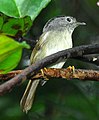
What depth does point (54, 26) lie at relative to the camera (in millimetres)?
2578

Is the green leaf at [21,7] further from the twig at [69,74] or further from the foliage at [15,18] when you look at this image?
the twig at [69,74]

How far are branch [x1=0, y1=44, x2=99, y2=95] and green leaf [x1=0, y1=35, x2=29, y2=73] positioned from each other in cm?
3

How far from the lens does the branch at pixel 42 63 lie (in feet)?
1.90

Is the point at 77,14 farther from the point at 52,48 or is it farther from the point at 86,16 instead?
the point at 52,48

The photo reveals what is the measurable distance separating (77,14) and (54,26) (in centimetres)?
53

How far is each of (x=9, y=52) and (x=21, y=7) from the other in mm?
306

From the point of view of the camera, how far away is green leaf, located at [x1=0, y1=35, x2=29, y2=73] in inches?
23.9

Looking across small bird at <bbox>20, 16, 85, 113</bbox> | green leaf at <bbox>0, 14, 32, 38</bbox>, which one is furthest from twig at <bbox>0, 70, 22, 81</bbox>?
small bird at <bbox>20, 16, 85, 113</bbox>

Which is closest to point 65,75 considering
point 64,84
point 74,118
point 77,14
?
point 74,118

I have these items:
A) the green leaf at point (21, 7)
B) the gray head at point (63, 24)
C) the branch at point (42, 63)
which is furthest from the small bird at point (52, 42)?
the branch at point (42, 63)

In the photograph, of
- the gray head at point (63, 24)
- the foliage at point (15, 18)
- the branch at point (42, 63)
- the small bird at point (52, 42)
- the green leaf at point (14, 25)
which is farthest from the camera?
the gray head at point (63, 24)

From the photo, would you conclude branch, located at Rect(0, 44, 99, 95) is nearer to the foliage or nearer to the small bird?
the foliage

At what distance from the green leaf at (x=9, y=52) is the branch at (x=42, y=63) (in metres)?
0.03

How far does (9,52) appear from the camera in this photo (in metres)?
0.63
